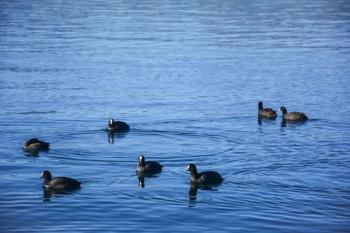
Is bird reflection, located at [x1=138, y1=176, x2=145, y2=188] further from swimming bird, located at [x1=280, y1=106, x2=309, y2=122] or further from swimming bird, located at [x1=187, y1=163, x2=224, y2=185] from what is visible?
swimming bird, located at [x1=280, y1=106, x2=309, y2=122]

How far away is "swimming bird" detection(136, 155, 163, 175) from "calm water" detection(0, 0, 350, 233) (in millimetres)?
414

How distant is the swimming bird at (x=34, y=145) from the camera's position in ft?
127

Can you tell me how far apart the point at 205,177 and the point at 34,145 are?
29.2 ft

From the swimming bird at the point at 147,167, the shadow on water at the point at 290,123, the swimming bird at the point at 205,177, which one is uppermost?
the shadow on water at the point at 290,123

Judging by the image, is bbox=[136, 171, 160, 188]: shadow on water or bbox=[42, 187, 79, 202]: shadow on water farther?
bbox=[136, 171, 160, 188]: shadow on water

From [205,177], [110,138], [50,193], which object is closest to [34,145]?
[110,138]

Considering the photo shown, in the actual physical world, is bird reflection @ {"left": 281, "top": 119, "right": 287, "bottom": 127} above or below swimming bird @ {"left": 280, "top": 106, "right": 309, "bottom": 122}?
below

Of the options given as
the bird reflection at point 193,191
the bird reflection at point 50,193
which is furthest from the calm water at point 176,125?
the bird reflection at point 50,193

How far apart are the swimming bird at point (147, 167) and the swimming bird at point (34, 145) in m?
5.33

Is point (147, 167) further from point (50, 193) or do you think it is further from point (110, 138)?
point (110, 138)

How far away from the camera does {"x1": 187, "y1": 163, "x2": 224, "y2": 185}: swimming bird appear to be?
33312mm

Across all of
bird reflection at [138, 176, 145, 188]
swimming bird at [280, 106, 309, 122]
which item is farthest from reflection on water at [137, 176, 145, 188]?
swimming bird at [280, 106, 309, 122]

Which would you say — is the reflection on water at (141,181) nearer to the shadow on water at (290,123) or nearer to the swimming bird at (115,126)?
the swimming bird at (115,126)

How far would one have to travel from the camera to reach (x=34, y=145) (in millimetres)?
38625
